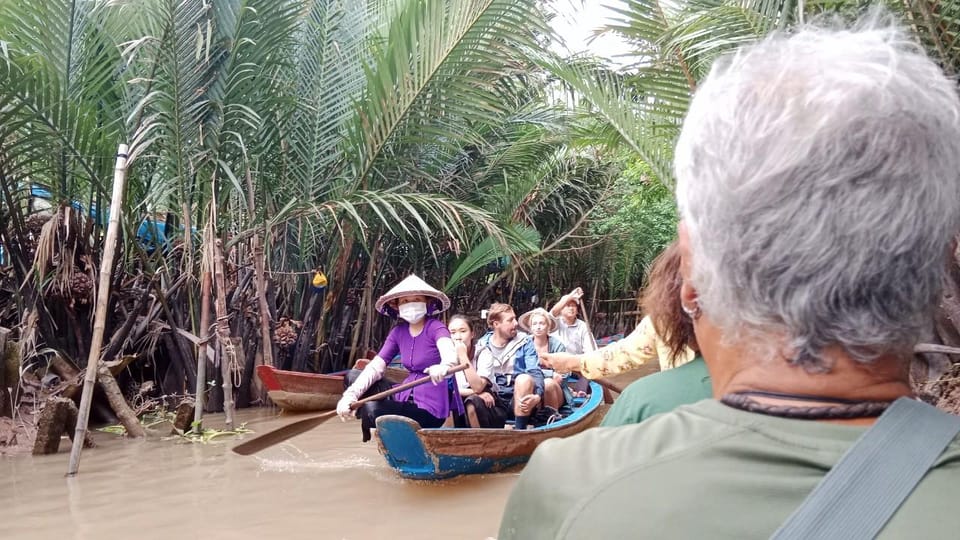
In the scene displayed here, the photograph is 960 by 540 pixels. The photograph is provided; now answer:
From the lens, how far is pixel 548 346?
750 cm

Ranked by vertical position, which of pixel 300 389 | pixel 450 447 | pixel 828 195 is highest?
pixel 828 195

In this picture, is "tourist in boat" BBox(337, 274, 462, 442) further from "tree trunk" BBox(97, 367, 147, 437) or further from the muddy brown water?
"tree trunk" BBox(97, 367, 147, 437)

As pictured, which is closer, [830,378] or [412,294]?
[830,378]

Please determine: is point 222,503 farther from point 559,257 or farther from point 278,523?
point 559,257

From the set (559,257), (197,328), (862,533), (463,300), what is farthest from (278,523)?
(559,257)

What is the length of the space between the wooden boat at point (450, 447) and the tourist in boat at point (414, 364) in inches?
11.2

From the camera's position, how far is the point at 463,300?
46.6 ft

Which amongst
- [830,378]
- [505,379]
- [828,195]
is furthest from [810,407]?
[505,379]

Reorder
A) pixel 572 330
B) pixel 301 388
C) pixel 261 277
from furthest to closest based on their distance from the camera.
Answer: pixel 301 388
pixel 261 277
pixel 572 330

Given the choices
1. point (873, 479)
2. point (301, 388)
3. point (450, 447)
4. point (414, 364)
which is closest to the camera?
point (873, 479)

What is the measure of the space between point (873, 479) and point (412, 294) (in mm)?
5395

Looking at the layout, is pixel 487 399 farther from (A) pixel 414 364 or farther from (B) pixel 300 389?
(B) pixel 300 389

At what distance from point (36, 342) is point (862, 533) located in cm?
866

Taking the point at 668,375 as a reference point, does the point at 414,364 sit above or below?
below
